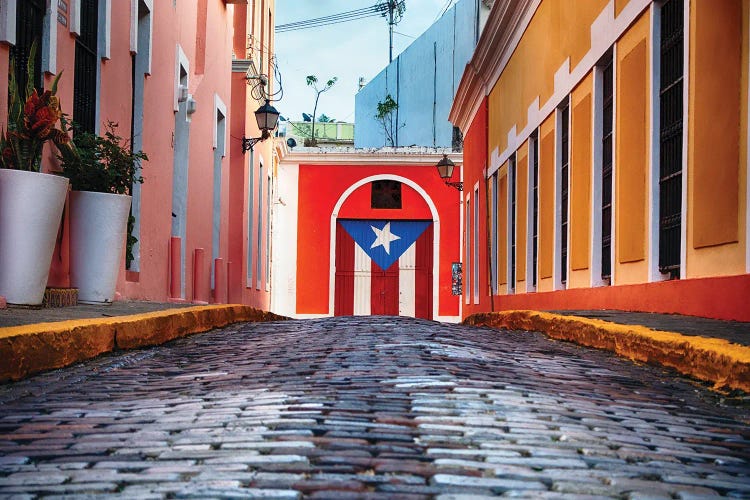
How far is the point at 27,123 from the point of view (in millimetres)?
7465

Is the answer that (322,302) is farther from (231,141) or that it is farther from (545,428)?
(545,428)

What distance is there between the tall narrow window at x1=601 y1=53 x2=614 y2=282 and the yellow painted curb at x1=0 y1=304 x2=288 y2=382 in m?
4.65

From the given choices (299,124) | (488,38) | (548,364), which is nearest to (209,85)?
(488,38)

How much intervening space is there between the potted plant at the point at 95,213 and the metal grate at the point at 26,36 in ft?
2.42

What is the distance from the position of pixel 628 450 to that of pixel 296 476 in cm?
122

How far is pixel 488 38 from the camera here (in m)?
19.3

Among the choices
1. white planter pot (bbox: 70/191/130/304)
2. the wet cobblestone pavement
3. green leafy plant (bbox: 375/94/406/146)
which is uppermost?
green leafy plant (bbox: 375/94/406/146)

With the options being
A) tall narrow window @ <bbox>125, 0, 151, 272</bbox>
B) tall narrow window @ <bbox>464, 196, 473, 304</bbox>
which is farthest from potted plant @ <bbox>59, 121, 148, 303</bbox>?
tall narrow window @ <bbox>464, 196, 473, 304</bbox>

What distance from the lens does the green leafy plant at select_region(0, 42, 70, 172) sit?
7434mm

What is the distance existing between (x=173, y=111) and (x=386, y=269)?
1608 centimetres

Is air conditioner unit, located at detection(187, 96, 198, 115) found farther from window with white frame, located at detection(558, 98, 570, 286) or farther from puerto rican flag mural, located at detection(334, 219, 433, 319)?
puerto rican flag mural, located at detection(334, 219, 433, 319)

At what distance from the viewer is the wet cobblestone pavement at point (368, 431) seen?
2791mm

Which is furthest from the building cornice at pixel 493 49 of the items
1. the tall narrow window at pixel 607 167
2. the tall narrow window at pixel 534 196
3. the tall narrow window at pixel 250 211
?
the tall narrow window at pixel 250 211

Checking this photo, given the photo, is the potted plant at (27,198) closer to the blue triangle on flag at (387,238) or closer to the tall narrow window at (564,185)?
the tall narrow window at (564,185)
